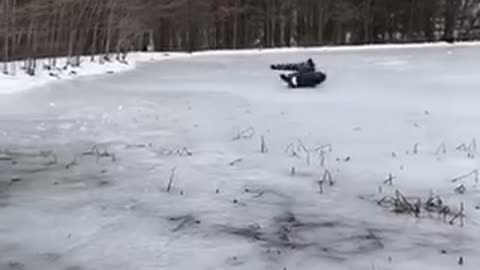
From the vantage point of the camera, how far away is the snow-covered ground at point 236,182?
3828 mm

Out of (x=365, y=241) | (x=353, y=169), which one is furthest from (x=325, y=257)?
(x=353, y=169)

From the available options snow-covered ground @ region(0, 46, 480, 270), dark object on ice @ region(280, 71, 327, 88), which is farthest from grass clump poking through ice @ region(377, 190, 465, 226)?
dark object on ice @ region(280, 71, 327, 88)

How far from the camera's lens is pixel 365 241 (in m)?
3.99

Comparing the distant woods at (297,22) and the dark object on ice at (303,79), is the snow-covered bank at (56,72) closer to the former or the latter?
the dark object on ice at (303,79)

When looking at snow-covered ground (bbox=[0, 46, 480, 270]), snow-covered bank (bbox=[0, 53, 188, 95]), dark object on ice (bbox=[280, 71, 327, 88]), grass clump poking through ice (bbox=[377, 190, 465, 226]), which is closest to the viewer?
snow-covered ground (bbox=[0, 46, 480, 270])

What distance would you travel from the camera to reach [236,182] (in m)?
5.46

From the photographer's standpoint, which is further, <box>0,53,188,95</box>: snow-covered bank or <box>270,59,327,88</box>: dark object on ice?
<box>0,53,188,95</box>: snow-covered bank

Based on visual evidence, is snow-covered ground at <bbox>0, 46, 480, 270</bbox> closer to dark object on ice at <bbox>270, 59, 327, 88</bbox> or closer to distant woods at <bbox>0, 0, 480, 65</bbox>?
dark object on ice at <bbox>270, 59, 327, 88</bbox>

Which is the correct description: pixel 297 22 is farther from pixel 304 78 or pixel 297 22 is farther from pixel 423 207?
pixel 423 207

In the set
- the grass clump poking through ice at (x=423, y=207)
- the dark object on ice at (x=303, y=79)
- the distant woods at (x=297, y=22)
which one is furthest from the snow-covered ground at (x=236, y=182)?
the distant woods at (x=297, y=22)

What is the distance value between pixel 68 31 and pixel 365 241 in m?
16.6

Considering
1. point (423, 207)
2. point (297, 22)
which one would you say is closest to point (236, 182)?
point (423, 207)

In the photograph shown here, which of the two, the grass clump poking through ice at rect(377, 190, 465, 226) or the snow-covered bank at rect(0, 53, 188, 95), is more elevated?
the grass clump poking through ice at rect(377, 190, 465, 226)

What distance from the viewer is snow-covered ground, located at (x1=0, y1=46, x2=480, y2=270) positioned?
12.6 feet
